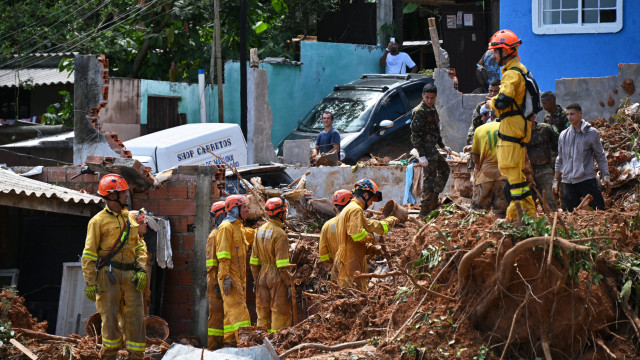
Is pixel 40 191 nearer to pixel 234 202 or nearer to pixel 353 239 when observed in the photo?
pixel 234 202

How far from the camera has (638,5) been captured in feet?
50.6

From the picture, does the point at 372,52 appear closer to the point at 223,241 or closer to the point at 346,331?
the point at 223,241

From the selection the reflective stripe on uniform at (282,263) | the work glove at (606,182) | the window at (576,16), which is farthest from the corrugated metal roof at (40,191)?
the window at (576,16)

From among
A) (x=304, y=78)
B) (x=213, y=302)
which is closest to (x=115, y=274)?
(x=213, y=302)

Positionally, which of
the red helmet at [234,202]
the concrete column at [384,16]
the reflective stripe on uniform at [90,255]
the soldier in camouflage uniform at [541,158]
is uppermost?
the concrete column at [384,16]

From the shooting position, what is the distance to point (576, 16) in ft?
52.3

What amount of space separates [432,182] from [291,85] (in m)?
9.18

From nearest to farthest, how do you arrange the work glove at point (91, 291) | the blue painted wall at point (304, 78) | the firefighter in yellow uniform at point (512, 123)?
the firefighter in yellow uniform at point (512, 123)
the work glove at point (91, 291)
the blue painted wall at point (304, 78)

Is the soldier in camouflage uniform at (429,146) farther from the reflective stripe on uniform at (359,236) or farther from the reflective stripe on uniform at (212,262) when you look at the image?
the reflective stripe on uniform at (212,262)

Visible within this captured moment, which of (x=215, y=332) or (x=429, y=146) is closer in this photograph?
(x=215, y=332)

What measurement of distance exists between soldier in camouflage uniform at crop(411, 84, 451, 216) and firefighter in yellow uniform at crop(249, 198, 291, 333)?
6.61ft

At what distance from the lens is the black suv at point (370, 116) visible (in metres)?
15.3

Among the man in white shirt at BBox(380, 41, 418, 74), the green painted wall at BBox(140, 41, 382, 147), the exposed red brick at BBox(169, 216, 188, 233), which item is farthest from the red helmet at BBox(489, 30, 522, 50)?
the man in white shirt at BBox(380, 41, 418, 74)

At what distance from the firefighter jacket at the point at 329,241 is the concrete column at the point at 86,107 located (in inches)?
177
